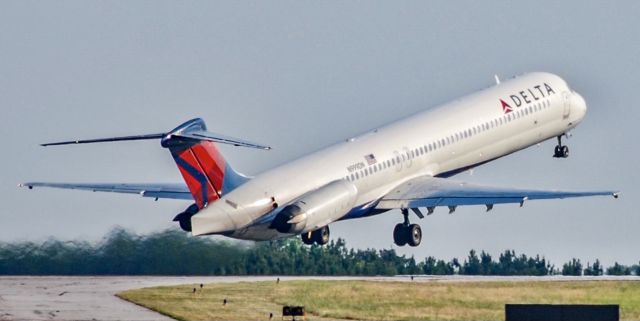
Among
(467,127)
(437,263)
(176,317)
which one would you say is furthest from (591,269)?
(176,317)

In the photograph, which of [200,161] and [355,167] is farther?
[355,167]

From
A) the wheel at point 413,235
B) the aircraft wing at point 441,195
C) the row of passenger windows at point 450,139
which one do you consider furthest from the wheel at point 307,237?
the wheel at point 413,235

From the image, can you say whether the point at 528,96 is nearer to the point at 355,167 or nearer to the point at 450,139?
the point at 450,139

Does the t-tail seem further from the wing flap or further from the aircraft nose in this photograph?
the aircraft nose

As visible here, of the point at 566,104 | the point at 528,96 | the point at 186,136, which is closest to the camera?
the point at 186,136

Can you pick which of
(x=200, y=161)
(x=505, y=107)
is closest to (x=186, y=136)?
(x=200, y=161)

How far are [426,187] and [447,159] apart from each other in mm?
2880

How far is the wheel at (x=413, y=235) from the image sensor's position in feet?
293

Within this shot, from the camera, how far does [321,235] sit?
288 feet

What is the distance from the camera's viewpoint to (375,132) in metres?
87.9

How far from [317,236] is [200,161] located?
1244 centimetres

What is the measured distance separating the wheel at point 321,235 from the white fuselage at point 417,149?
5.47 feet

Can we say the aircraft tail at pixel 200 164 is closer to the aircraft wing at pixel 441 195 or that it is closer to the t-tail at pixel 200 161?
the t-tail at pixel 200 161

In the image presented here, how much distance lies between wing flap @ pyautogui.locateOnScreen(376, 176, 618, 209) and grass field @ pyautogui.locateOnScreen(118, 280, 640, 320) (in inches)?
171
